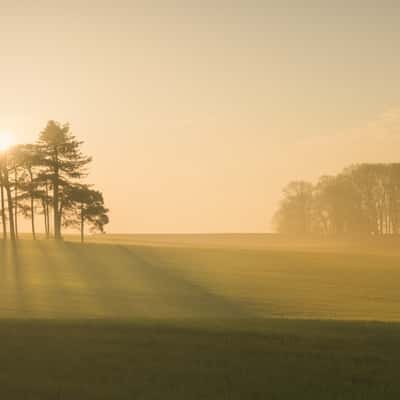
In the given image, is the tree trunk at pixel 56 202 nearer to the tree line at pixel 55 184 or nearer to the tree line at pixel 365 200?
the tree line at pixel 55 184

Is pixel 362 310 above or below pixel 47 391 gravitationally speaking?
below

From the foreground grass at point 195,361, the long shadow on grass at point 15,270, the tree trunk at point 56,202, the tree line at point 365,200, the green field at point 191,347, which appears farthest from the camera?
the tree line at point 365,200

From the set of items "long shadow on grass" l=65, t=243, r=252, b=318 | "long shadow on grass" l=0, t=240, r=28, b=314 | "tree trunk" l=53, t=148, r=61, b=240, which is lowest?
"long shadow on grass" l=65, t=243, r=252, b=318

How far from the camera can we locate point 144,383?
955 centimetres

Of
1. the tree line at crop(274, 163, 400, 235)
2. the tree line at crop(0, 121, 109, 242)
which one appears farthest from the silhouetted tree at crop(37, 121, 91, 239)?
the tree line at crop(274, 163, 400, 235)

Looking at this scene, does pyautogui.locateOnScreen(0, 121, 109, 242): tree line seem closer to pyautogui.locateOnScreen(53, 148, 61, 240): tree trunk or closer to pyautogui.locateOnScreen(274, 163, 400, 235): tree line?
pyautogui.locateOnScreen(53, 148, 61, 240): tree trunk

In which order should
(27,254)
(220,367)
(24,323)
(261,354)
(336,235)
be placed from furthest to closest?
(336,235), (27,254), (24,323), (261,354), (220,367)

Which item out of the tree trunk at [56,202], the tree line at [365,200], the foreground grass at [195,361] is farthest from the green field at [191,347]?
the tree line at [365,200]

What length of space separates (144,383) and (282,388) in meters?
2.39

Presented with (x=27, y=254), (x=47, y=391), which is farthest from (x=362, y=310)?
(x=27, y=254)

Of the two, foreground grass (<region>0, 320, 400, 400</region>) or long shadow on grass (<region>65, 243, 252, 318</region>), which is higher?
foreground grass (<region>0, 320, 400, 400</region>)

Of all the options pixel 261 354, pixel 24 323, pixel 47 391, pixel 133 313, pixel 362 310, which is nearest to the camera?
pixel 47 391

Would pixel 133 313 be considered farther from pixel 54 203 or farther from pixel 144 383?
pixel 54 203

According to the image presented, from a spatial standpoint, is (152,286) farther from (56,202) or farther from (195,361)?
(56,202)
